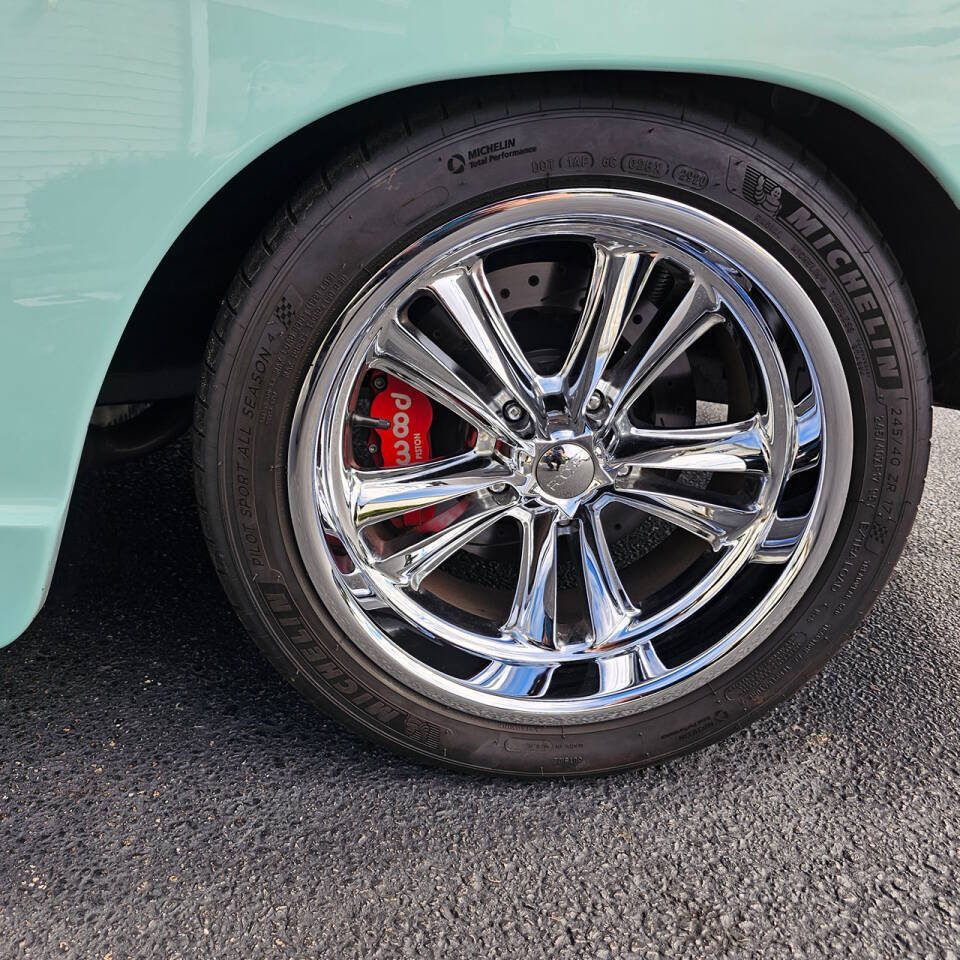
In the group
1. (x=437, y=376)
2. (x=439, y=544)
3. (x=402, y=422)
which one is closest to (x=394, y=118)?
(x=437, y=376)

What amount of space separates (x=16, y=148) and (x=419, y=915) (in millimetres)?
1094

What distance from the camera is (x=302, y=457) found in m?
1.25

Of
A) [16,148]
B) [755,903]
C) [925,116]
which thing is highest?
[925,116]

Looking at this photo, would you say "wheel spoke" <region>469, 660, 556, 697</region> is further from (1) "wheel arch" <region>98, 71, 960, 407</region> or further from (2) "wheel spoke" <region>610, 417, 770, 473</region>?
(1) "wheel arch" <region>98, 71, 960, 407</region>

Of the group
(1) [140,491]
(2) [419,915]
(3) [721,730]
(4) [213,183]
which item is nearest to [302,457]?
(4) [213,183]

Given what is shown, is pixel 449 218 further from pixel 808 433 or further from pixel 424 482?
pixel 808 433

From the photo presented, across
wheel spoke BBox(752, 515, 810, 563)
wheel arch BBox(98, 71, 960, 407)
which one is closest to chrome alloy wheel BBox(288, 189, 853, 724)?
wheel spoke BBox(752, 515, 810, 563)

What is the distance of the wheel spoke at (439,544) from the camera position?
1414 mm

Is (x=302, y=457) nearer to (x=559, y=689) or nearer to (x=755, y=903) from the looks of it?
(x=559, y=689)

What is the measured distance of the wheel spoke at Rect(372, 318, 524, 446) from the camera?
1.30 m

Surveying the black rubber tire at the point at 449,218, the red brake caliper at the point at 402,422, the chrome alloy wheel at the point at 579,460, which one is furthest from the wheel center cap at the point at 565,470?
the black rubber tire at the point at 449,218

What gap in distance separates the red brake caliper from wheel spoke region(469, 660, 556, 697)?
274 millimetres

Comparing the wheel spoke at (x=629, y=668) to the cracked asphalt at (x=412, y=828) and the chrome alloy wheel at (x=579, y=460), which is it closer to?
the chrome alloy wheel at (x=579, y=460)

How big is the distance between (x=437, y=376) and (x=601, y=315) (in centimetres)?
27
